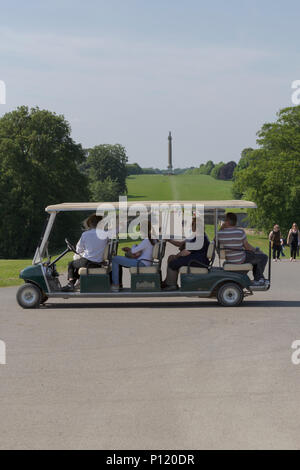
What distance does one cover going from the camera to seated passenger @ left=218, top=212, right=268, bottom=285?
1411 centimetres

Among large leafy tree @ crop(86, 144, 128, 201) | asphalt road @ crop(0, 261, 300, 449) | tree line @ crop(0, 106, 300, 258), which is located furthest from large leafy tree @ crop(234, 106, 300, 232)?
large leafy tree @ crop(86, 144, 128, 201)

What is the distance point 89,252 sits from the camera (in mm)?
14016

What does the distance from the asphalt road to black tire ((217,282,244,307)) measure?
701mm

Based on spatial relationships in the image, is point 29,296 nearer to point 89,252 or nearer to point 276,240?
point 89,252

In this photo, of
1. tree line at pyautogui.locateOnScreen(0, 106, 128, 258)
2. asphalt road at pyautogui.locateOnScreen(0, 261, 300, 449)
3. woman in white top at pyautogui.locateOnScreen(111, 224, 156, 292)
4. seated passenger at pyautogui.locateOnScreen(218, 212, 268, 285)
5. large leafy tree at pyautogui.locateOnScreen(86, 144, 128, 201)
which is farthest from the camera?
large leafy tree at pyautogui.locateOnScreen(86, 144, 128, 201)

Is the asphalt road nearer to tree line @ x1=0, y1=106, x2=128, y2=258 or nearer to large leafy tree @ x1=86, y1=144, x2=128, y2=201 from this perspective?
tree line @ x1=0, y1=106, x2=128, y2=258

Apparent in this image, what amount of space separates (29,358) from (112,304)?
6.07 m

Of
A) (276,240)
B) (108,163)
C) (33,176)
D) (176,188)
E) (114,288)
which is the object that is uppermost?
(108,163)

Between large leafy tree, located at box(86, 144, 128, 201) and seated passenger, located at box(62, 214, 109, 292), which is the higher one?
large leafy tree, located at box(86, 144, 128, 201)

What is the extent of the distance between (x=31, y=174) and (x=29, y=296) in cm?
4956

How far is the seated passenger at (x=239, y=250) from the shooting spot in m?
14.1

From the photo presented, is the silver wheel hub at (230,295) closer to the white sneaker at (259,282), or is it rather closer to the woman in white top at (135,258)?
the white sneaker at (259,282)

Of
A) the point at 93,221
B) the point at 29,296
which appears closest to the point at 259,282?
the point at 93,221
